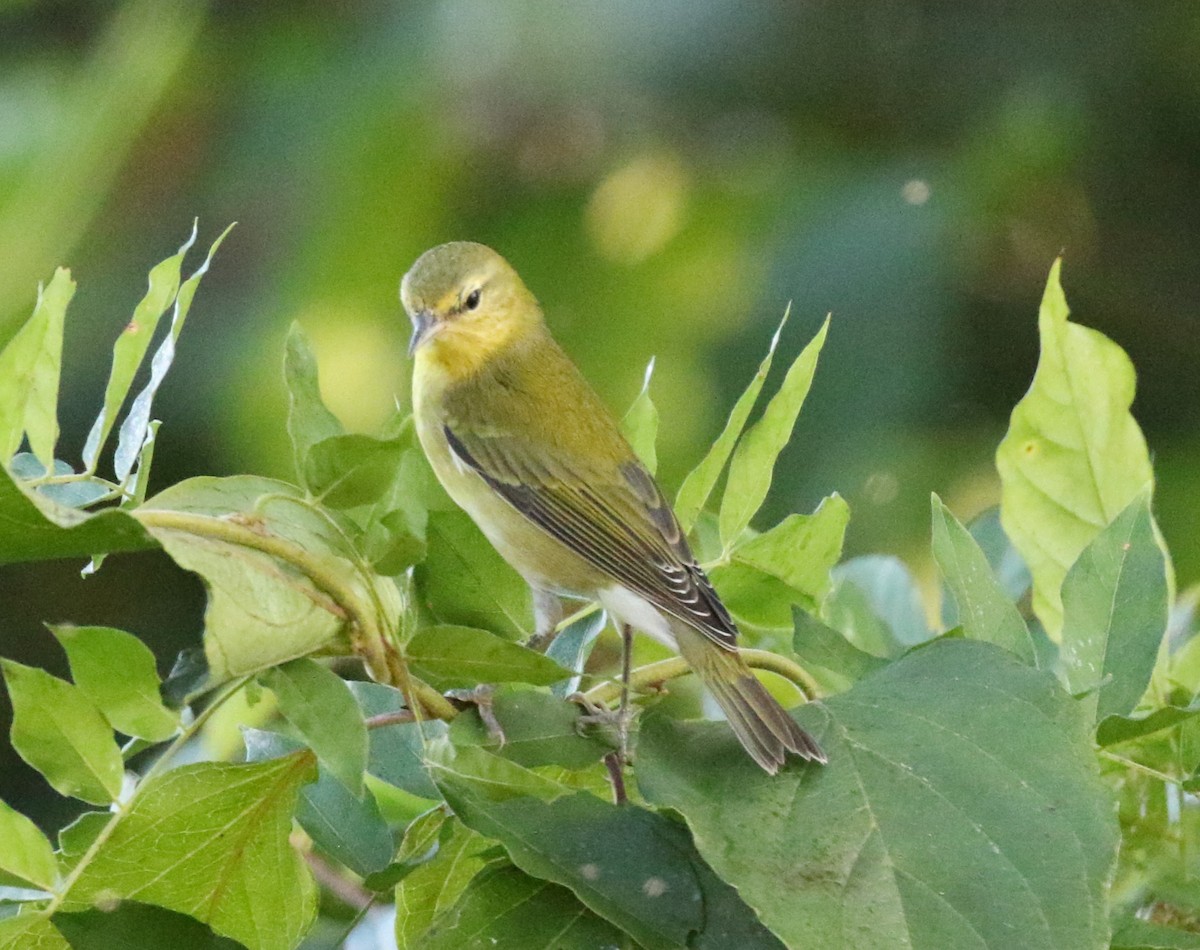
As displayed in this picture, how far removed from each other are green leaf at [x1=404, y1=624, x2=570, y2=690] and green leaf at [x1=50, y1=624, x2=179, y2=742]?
133 mm

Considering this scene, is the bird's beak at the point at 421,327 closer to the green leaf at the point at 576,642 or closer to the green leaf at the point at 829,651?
the green leaf at the point at 576,642

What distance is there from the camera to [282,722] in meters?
1.82

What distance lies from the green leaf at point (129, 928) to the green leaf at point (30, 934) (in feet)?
0.09

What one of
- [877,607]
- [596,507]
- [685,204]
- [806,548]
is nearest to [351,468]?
[806,548]

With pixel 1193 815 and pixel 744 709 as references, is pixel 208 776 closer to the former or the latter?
pixel 744 709

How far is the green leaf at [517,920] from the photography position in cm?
86

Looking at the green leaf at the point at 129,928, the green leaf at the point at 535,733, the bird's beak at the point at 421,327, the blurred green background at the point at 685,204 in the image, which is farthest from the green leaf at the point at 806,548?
the blurred green background at the point at 685,204

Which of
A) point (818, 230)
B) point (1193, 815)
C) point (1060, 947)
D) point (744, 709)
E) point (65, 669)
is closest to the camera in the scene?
point (1060, 947)

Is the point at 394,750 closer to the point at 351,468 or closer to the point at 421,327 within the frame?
the point at 351,468

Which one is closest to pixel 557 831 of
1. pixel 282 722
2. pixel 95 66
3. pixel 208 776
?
pixel 208 776

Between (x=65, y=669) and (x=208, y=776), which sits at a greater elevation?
(x=208, y=776)

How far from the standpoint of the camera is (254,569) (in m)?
0.80

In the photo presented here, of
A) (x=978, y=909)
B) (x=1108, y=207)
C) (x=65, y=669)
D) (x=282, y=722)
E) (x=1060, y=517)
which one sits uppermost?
(x=978, y=909)

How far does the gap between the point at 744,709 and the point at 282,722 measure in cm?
91
